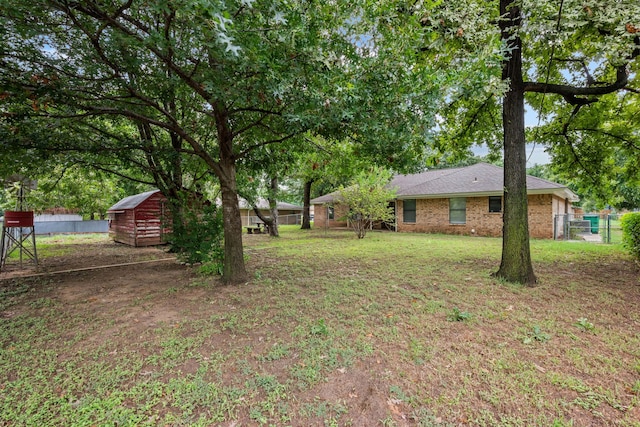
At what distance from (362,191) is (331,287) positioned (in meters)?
8.73

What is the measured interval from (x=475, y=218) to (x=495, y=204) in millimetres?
1160

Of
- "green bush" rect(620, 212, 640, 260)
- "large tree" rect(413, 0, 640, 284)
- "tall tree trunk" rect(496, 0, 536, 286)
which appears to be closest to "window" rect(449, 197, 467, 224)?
"large tree" rect(413, 0, 640, 284)

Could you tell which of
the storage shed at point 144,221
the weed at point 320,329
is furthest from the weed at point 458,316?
the storage shed at point 144,221

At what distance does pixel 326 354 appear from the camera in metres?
3.04

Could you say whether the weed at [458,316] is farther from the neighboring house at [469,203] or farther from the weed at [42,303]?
the neighboring house at [469,203]

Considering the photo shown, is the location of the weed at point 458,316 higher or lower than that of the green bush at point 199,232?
lower

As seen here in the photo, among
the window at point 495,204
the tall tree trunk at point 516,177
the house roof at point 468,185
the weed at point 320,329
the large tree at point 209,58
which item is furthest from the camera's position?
the window at point 495,204

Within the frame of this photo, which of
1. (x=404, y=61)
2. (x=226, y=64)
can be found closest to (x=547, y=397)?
(x=404, y=61)

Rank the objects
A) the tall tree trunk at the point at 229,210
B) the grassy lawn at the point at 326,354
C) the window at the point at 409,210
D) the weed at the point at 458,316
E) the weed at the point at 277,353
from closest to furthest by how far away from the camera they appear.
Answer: the grassy lawn at the point at 326,354 < the weed at the point at 277,353 < the weed at the point at 458,316 < the tall tree trunk at the point at 229,210 < the window at the point at 409,210

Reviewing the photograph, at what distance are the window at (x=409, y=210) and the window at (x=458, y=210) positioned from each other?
2.32 meters

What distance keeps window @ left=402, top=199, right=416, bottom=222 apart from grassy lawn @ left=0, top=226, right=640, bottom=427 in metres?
12.2

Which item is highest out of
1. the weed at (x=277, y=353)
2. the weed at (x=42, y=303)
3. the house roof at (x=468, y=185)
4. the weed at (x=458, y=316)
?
the house roof at (x=468, y=185)

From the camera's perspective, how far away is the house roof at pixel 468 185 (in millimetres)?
13055

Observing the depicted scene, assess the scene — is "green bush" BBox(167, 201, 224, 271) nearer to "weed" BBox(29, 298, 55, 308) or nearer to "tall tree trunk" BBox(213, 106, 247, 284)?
"tall tree trunk" BBox(213, 106, 247, 284)
